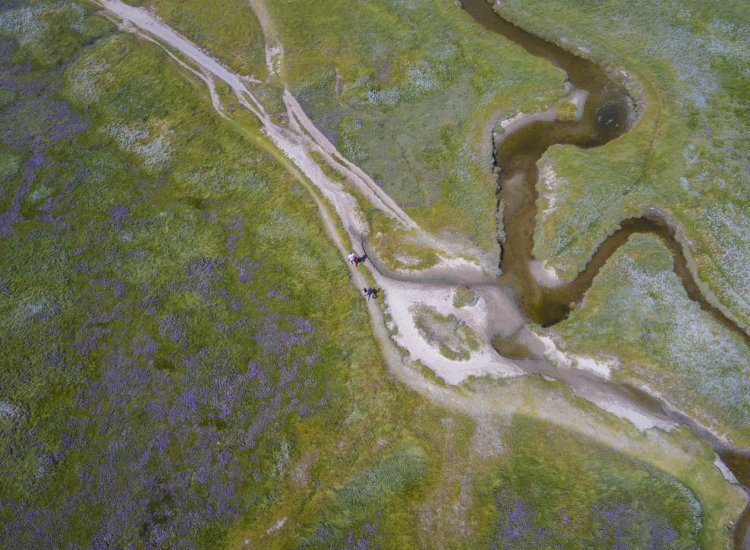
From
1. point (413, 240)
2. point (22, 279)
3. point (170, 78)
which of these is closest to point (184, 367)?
point (22, 279)

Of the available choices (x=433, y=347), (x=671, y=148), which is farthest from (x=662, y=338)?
(x=671, y=148)

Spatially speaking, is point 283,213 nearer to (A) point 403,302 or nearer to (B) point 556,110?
(A) point 403,302

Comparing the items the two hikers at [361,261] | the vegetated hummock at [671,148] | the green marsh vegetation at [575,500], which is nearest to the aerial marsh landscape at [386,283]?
the green marsh vegetation at [575,500]

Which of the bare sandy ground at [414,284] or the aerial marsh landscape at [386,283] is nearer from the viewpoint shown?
the aerial marsh landscape at [386,283]

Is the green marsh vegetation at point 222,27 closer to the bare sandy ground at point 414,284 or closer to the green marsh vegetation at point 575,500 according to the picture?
the bare sandy ground at point 414,284

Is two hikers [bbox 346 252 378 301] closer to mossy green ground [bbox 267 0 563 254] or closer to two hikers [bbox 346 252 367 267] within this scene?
two hikers [bbox 346 252 367 267]

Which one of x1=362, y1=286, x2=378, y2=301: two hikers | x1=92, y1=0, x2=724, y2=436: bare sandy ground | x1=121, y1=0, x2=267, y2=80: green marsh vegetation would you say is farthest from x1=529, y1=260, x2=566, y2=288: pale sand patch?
x1=121, y1=0, x2=267, y2=80: green marsh vegetation
